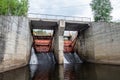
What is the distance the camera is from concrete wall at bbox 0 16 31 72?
13.7 metres

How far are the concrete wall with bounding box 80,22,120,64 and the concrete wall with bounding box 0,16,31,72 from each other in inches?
367

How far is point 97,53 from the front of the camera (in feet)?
71.2

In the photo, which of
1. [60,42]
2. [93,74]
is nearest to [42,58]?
[60,42]

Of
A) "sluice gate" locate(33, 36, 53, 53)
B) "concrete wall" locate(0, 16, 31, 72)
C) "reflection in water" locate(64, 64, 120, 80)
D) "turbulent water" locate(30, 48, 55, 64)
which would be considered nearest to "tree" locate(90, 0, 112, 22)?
"sluice gate" locate(33, 36, 53, 53)

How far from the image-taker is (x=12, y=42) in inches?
619

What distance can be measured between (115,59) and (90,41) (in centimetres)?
539

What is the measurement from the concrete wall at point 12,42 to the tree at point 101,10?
20.5 m

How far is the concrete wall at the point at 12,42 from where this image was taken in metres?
13.7

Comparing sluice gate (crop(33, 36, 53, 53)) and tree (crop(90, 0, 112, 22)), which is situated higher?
tree (crop(90, 0, 112, 22))

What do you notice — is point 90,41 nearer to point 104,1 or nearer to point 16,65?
point 16,65

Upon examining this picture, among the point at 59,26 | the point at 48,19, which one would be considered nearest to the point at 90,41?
the point at 59,26

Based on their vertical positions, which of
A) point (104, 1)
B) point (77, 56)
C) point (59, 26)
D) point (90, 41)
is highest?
point (104, 1)

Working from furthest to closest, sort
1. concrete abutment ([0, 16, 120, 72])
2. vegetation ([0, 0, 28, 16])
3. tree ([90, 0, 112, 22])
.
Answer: tree ([90, 0, 112, 22]) < vegetation ([0, 0, 28, 16]) < concrete abutment ([0, 16, 120, 72])

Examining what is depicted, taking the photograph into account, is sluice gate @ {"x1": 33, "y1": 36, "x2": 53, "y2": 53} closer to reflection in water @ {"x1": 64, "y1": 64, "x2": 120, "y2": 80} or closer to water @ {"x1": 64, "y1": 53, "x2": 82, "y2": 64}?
water @ {"x1": 64, "y1": 53, "x2": 82, "y2": 64}
